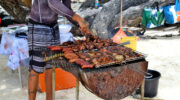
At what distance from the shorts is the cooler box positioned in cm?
116

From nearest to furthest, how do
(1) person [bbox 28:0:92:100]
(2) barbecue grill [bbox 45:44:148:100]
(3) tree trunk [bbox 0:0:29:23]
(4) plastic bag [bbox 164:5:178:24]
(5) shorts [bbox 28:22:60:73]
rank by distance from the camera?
1. (2) barbecue grill [bbox 45:44:148:100]
2. (1) person [bbox 28:0:92:100]
3. (5) shorts [bbox 28:22:60:73]
4. (3) tree trunk [bbox 0:0:29:23]
5. (4) plastic bag [bbox 164:5:178:24]

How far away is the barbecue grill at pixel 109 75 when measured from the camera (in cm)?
250

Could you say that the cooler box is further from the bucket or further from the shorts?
the bucket

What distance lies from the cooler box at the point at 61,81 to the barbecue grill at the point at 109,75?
5.21 ft

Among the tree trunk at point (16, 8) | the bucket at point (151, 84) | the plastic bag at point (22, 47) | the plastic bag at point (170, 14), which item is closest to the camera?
the bucket at point (151, 84)

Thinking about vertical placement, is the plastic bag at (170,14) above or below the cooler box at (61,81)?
above

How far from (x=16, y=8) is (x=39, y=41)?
19.0ft

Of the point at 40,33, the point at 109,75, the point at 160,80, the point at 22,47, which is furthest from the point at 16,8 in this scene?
the point at 109,75

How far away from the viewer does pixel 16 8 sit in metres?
8.30

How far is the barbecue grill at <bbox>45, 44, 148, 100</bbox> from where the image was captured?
2496 millimetres

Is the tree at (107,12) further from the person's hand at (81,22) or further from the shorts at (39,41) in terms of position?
the person's hand at (81,22)

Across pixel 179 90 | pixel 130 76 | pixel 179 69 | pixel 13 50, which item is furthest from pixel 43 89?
pixel 179 69

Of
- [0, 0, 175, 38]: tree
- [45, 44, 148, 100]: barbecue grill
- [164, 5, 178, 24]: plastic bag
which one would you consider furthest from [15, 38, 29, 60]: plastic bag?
[164, 5, 178, 24]: plastic bag

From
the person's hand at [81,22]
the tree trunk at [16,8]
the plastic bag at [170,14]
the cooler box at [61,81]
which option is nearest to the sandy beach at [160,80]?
the cooler box at [61,81]
